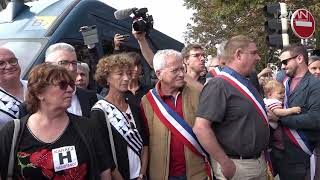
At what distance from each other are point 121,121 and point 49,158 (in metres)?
0.84

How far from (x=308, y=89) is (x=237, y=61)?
1125mm

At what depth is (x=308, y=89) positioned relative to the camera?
4840 millimetres

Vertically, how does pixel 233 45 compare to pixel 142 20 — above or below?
below

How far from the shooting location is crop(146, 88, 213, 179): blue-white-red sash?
3928 mm

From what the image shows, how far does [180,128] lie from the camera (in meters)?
3.93

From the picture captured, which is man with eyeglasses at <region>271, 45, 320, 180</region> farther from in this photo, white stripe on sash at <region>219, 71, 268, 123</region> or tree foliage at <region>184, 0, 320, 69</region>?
tree foliage at <region>184, 0, 320, 69</region>

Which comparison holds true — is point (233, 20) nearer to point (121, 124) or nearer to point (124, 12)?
point (124, 12)

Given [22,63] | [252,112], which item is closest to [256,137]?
[252,112]

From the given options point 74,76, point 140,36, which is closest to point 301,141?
point 140,36

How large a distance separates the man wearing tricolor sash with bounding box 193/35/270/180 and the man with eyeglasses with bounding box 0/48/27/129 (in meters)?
1.36

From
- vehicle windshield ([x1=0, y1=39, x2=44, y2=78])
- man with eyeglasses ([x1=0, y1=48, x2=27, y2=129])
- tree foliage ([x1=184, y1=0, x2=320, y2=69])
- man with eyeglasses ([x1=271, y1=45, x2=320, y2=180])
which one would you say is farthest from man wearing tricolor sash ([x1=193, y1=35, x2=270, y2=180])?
tree foliage ([x1=184, y1=0, x2=320, y2=69])

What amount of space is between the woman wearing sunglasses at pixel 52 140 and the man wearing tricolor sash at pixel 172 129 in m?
0.74

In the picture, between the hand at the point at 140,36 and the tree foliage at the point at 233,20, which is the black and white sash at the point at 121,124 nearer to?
the hand at the point at 140,36

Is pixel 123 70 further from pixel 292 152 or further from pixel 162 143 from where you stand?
pixel 292 152
